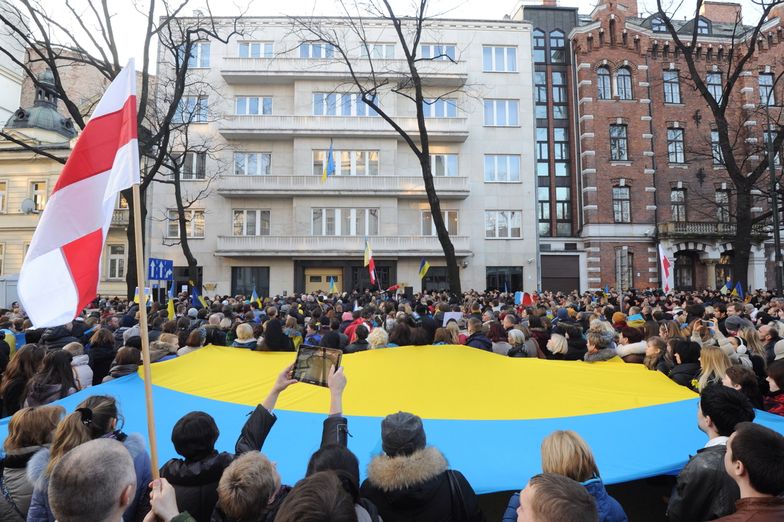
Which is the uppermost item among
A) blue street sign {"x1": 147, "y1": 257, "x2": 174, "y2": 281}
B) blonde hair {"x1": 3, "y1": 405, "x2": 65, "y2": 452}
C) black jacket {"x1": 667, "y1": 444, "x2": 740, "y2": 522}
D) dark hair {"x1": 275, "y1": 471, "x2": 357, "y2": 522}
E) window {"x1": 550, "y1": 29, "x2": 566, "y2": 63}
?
window {"x1": 550, "y1": 29, "x2": 566, "y2": 63}

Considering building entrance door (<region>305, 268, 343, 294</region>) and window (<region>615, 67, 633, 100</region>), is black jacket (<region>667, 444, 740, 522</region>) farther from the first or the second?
window (<region>615, 67, 633, 100</region>)

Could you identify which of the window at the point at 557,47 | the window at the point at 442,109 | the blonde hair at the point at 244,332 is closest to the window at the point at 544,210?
the window at the point at 442,109

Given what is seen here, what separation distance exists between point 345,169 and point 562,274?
1771 centimetres

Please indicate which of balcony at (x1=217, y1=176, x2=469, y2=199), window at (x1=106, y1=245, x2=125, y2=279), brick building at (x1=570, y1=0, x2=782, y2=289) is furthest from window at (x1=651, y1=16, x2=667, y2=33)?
window at (x1=106, y1=245, x2=125, y2=279)

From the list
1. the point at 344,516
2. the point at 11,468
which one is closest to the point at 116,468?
the point at 344,516

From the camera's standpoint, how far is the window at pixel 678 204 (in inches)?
1383

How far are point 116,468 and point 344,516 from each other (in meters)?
1.11

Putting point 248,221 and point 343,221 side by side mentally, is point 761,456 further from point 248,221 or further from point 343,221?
point 248,221

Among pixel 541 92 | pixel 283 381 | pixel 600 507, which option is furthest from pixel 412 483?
pixel 541 92

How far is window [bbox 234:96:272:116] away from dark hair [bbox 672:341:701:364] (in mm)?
33475

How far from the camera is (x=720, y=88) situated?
37.0 m

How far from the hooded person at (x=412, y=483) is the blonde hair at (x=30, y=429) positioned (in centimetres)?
223

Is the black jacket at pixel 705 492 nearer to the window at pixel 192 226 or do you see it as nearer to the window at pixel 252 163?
the window at pixel 252 163

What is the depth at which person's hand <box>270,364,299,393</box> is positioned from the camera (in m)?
3.49
